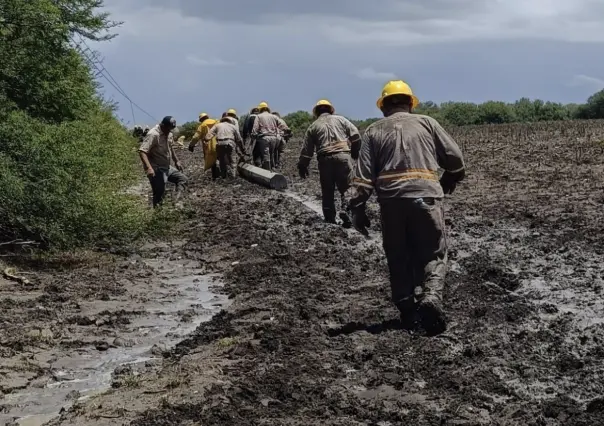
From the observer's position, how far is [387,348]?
22.5 ft

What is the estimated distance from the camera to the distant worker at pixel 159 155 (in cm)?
1441

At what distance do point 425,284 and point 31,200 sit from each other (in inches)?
233

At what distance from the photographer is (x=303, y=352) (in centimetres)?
690

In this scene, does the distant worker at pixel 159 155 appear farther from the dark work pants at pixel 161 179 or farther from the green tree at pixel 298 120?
the green tree at pixel 298 120

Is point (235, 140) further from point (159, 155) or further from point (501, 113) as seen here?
point (501, 113)

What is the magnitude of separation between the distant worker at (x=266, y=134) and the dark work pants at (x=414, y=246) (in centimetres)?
1435

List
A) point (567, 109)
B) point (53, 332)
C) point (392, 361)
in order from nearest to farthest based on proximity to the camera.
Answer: point (392, 361) → point (53, 332) → point (567, 109)

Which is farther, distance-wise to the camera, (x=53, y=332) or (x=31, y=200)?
(x=31, y=200)

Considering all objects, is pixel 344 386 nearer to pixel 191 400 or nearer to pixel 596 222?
pixel 191 400

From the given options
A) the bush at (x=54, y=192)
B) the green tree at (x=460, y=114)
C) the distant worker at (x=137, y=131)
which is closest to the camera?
the bush at (x=54, y=192)

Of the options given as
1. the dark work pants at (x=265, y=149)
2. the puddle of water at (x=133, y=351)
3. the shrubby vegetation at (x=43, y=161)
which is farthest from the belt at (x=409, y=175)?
the dark work pants at (x=265, y=149)

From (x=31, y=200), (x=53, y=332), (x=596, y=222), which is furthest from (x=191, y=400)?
(x=596, y=222)

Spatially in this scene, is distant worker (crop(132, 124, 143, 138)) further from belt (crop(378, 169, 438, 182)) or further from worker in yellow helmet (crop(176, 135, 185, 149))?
belt (crop(378, 169, 438, 182))

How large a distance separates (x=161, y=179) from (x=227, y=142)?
20.4 ft
